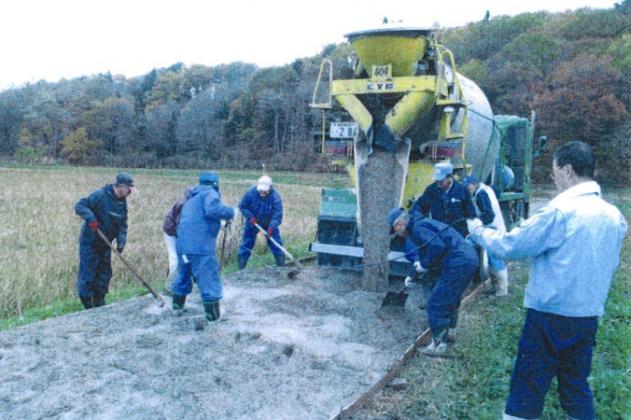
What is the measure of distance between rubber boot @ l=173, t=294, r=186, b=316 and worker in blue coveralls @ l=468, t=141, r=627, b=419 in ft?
12.5

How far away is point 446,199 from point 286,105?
5024cm

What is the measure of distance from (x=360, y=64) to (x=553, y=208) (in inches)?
184

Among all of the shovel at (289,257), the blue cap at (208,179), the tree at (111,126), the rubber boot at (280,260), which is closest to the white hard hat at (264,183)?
the shovel at (289,257)

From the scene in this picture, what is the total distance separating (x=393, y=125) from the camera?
6949 millimetres

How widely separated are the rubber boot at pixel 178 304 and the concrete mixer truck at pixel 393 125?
91.6 inches

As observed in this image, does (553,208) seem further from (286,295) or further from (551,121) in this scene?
(551,121)

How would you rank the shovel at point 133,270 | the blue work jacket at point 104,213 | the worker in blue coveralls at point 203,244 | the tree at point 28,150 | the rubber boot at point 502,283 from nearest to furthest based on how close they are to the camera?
the worker in blue coveralls at point 203,244 → the shovel at point 133,270 → the blue work jacket at point 104,213 → the rubber boot at point 502,283 → the tree at point 28,150

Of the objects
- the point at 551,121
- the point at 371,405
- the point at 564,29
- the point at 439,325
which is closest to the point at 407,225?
the point at 439,325

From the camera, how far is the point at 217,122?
6038 centimetres

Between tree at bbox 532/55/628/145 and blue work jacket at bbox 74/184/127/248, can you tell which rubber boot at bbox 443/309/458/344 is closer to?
blue work jacket at bbox 74/184/127/248

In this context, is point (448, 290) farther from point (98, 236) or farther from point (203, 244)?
point (98, 236)

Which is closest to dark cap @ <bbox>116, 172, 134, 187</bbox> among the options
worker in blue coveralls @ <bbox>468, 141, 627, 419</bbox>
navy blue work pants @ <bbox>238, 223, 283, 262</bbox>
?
navy blue work pants @ <bbox>238, 223, 283, 262</bbox>

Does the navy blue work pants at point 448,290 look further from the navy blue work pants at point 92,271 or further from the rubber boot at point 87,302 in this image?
the rubber boot at point 87,302

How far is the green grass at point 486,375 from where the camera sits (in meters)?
4.18
